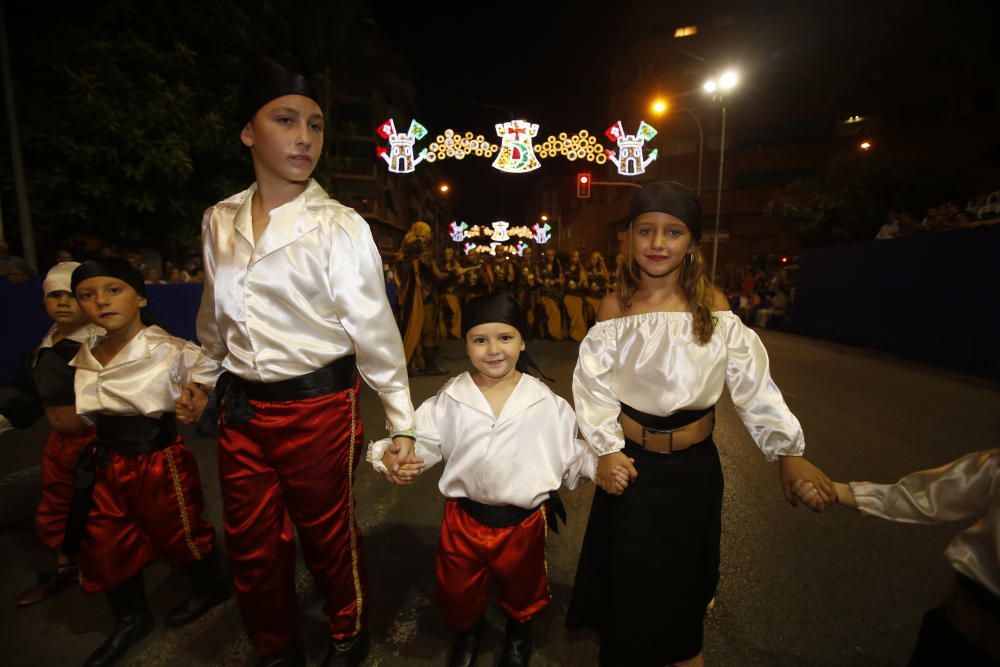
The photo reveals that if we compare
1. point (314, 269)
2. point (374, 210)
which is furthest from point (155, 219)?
point (374, 210)

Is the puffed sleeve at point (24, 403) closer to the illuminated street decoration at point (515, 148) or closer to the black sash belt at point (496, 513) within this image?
the black sash belt at point (496, 513)

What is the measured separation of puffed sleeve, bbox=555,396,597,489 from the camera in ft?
6.87

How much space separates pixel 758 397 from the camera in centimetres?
187

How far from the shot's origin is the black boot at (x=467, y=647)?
6.83 ft

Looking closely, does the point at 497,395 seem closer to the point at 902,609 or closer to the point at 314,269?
the point at 314,269

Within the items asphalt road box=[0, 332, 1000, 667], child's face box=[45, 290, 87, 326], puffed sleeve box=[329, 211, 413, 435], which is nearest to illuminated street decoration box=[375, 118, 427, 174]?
asphalt road box=[0, 332, 1000, 667]

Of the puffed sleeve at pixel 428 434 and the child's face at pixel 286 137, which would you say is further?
the puffed sleeve at pixel 428 434

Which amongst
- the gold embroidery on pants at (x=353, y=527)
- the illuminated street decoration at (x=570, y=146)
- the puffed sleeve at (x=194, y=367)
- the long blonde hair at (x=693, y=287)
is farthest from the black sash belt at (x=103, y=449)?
the illuminated street decoration at (x=570, y=146)

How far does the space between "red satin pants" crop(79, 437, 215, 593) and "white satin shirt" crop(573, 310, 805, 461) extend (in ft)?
6.39

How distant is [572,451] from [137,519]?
2.06 meters

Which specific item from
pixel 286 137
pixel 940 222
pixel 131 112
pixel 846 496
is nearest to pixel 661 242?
pixel 846 496

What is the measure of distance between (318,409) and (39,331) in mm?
7297

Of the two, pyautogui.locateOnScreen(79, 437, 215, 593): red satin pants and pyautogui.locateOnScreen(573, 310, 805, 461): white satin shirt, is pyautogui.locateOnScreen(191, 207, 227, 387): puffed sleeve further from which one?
pyautogui.locateOnScreen(573, 310, 805, 461): white satin shirt

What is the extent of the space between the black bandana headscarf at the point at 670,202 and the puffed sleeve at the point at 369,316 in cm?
106
